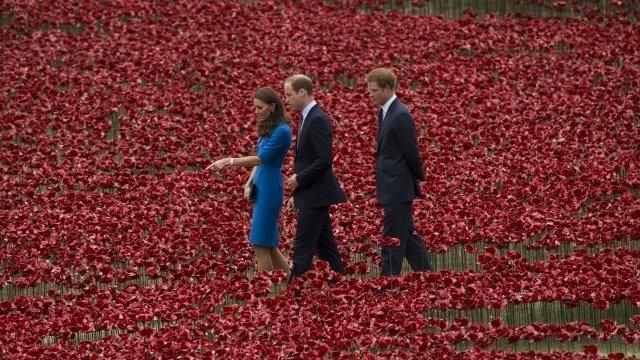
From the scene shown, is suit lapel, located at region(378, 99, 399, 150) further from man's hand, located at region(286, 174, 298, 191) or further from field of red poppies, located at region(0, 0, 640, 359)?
field of red poppies, located at region(0, 0, 640, 359)

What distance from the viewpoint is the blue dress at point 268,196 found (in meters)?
13.4

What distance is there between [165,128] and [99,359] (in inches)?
346

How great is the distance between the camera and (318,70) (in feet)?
72.7

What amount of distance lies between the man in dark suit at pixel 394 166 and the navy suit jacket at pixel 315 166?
1.69 ft

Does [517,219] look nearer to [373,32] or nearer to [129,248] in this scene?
[129,248]

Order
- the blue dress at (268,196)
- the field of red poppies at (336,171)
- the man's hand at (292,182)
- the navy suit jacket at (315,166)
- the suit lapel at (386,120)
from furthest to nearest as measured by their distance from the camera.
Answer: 1. the blue dress at (268,196)
2. the suit lapel at (386,120)
3. the navy suit jacket at (315,166)
4. the man's hand at (292,182)
5. the field of red poppies at (336,171)

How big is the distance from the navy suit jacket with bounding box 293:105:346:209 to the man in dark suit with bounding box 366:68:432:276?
0.51m

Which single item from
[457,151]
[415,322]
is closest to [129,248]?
[415,322]

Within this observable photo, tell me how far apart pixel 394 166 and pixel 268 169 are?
4.42 ft

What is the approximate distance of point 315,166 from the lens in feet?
42.5

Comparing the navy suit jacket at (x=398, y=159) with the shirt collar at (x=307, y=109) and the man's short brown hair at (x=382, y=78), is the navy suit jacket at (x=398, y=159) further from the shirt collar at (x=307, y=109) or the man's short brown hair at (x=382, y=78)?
the shirt collar at (x=307, y=109)

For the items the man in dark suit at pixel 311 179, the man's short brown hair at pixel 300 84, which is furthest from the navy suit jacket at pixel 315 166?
the man's short brown hair at pixel 300 84

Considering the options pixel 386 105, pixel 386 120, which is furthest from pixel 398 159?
pixel 386 105

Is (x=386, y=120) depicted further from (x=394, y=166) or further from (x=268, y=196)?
(x=268, y=196)
